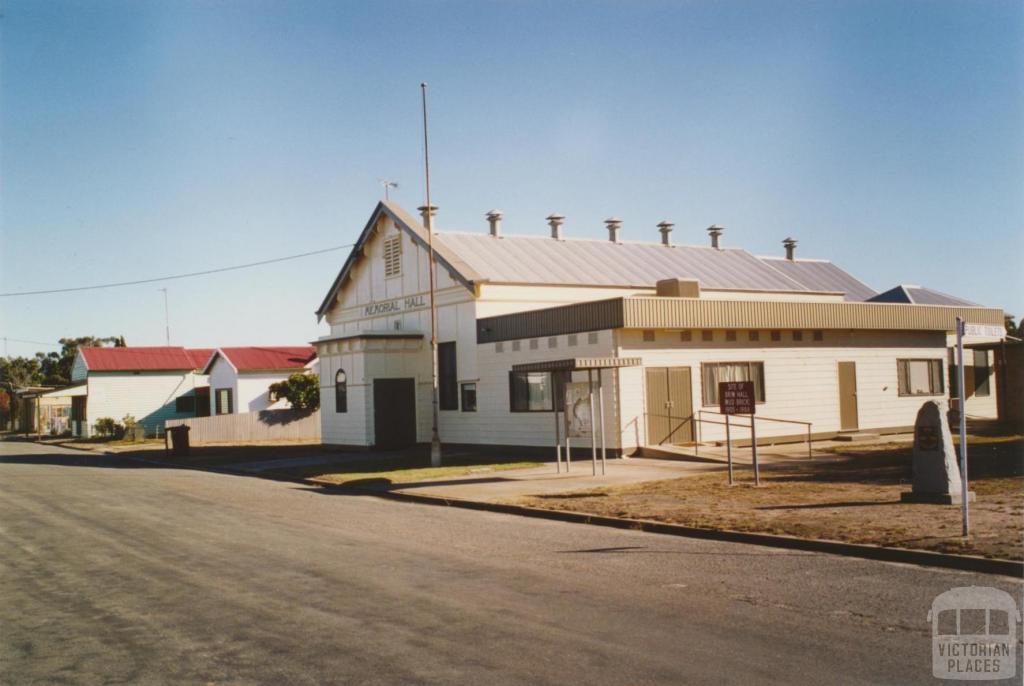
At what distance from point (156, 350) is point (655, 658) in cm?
5660

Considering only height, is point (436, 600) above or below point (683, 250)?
below

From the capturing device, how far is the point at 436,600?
8641 millimetres

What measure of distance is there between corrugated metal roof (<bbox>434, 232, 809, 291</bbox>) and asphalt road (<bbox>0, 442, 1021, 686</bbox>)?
1821 centimetres

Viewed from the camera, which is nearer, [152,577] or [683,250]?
[152,577]

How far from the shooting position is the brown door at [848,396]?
96.9ft

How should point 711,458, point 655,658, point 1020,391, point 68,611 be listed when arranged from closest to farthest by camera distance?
point 655,658 → point 68,611 → point 711,458 → point 1020,391

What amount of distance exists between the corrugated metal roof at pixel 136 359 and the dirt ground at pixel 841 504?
148 feet

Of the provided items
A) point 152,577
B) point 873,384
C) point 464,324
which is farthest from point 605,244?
point 152,577

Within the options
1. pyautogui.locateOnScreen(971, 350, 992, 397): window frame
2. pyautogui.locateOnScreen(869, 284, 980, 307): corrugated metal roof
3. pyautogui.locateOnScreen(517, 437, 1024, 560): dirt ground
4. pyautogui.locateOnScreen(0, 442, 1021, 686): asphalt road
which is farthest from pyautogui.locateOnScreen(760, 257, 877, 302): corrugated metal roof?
pyautogui.locateOnScreen(0, 442, 1021, 686): asphalt road

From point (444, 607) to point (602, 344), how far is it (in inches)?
673

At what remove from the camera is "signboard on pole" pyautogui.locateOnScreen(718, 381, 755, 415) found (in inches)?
685

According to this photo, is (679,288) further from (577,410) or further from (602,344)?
(577,410)

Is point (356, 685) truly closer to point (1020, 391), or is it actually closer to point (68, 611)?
point (68, 611)

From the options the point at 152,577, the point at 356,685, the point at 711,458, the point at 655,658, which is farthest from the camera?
the point at 711,458
